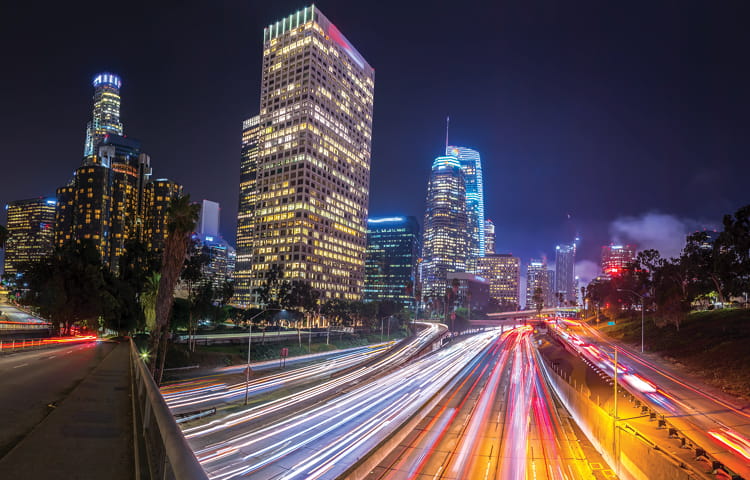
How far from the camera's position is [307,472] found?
26.8 metres

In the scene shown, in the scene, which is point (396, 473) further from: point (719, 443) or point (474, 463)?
point (719, 443)

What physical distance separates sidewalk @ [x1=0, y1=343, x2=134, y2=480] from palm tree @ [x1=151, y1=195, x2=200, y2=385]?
3365 centimetres

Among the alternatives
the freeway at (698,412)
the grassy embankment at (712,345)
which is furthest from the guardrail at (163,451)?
the grassy embankment at (712,345)

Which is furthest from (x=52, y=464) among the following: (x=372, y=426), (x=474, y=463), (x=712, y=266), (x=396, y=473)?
(x=712, y=266)

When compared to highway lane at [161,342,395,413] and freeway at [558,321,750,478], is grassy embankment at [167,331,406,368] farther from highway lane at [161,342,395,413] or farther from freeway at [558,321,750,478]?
freeway at [558,321,750,478]

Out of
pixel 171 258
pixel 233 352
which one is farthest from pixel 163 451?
pixel 233 352

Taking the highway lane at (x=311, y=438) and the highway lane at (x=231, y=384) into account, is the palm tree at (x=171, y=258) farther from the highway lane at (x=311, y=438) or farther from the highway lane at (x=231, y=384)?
the highway lane at (x=311, y=438)

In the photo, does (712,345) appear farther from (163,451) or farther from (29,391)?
(163,451)

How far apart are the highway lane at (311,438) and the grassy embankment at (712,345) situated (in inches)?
1386

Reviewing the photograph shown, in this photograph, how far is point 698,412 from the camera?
3912cm

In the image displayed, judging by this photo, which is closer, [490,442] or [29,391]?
[29,391]

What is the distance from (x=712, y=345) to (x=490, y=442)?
163 feet

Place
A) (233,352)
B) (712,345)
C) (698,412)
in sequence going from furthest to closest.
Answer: (233,352), (712,345), (698,412)

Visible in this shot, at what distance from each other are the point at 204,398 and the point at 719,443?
46635 millimetres
